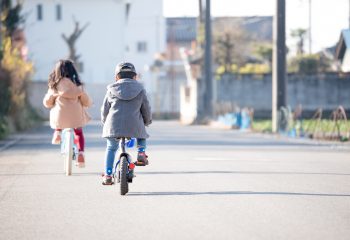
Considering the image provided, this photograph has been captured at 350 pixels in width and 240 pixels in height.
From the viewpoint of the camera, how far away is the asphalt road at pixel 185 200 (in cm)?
752

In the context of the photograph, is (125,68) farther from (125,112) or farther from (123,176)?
(123,176)

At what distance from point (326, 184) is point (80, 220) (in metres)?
4.01

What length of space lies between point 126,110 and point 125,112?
0.08ft

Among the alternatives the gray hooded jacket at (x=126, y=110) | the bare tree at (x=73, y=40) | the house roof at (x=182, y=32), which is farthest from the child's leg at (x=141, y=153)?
the house roof at (x=182, y=32)

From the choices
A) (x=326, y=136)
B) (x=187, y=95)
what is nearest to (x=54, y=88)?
(x=326, y=136)

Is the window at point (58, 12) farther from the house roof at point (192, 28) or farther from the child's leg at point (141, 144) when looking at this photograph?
the child's leg at point (141, 144)

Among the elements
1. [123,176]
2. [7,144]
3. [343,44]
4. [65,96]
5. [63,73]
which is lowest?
[7,144]

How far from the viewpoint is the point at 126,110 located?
1059 centimetres

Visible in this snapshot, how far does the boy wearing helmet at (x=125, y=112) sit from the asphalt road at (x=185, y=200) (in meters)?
0.55

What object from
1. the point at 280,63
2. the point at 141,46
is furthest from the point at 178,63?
the point at 280,63

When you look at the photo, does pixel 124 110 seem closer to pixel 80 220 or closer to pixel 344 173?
pixel 80 220

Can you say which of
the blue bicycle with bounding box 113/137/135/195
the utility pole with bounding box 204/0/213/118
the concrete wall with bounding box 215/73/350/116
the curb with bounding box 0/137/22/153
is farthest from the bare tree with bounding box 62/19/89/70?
the blue bicycle with bounding box 113/137/135/195

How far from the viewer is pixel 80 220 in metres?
8.16

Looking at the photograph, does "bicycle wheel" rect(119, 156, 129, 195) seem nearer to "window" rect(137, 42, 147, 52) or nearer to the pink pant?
the pink pant
